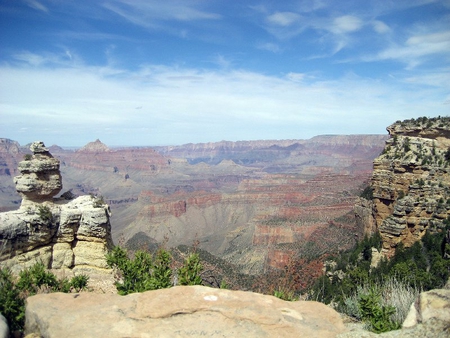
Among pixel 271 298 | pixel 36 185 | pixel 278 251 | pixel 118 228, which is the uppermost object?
pixel 36 185

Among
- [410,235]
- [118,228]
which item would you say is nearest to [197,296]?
[410,235]

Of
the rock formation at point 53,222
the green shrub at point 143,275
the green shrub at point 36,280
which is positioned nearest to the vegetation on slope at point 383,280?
the green shrub at point 143,275

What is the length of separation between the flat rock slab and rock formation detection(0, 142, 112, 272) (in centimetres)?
1064

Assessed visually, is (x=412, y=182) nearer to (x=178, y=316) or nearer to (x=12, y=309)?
(x=178, y=316)

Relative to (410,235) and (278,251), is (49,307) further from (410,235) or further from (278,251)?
(278,251)

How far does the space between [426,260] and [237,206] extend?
148m

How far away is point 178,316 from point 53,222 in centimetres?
1389

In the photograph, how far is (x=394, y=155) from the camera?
3800 centimetres

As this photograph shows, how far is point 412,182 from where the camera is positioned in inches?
1373

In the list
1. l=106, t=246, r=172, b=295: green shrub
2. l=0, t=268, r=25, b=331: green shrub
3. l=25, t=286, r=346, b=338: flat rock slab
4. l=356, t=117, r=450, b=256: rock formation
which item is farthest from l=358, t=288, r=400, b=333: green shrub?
l=356, t=117, r=450, b=256: rock formation

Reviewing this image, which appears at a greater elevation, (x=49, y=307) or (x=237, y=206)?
(x=49, y=307)

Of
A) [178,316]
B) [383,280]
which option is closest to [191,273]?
[178,316]

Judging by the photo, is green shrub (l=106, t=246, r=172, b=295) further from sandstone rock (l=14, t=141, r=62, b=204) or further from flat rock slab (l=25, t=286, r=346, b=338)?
sandstone rock (l=14, t=141, r=62, b=204)

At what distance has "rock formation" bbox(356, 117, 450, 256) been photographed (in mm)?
32531
